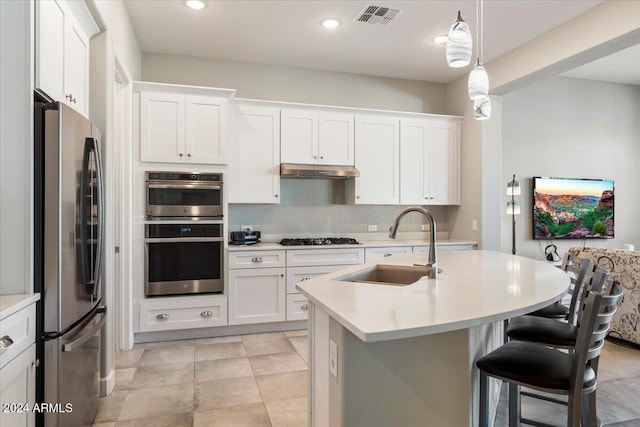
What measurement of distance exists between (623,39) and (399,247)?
109 inches

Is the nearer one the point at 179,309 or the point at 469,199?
the point at 179,309

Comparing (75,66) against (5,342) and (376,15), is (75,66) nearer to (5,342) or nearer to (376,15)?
(5,342)

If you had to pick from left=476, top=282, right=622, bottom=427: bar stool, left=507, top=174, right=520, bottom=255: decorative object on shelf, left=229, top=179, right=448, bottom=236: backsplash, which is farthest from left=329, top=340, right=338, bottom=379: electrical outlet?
left=507, top=174, right=520, bottom=255: decorative object on shelf

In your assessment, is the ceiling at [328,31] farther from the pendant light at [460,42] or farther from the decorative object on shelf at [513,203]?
the decorative object on shelf at [513,203]

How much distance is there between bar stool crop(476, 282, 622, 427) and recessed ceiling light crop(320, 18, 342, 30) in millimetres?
3071

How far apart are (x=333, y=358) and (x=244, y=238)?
2878 mm

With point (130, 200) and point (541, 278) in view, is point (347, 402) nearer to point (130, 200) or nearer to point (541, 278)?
point (541, 278)

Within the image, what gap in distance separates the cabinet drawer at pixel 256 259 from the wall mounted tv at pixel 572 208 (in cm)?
Answer: 367

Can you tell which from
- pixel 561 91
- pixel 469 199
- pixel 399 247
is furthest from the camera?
pixel 561 91

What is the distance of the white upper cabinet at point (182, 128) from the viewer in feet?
12.7

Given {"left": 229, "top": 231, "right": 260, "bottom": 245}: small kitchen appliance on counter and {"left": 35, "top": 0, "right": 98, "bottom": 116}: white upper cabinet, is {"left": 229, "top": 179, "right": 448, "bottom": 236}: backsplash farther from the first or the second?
{"left": 35, "top": 0, "right": 98, "bottom": 116}: white upper cabinet

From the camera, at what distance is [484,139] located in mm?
4777

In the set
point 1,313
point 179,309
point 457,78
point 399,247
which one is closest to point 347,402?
point 1,313

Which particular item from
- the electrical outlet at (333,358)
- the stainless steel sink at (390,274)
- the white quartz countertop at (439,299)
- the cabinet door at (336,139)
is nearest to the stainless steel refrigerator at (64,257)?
the white quartz countertop at (439,299)
